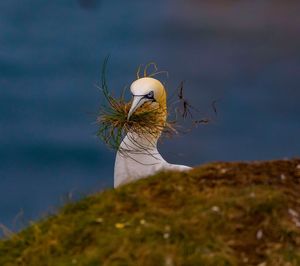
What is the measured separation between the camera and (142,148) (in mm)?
14867

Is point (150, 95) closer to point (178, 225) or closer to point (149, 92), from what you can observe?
point (149, 92)

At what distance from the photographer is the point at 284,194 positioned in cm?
870

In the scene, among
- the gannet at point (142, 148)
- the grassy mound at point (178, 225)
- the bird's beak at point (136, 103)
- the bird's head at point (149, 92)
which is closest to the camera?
the grassy mound at point (178, 225)

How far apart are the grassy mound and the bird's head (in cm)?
518

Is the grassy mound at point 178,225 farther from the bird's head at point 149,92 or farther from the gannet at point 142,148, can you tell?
the gannet at point 142,148

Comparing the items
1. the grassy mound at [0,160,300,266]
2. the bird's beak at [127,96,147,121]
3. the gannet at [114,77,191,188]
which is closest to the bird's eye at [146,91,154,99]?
the gannet at [114,77,191,188]

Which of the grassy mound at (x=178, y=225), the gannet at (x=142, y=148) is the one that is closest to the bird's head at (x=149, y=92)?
the gannet at (x=142, y=148)

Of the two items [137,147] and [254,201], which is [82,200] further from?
[137,147]

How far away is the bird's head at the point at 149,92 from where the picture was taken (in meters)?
14.3

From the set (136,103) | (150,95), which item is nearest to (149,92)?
(150,95)

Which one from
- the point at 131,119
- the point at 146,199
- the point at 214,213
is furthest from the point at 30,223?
the point at 131,119

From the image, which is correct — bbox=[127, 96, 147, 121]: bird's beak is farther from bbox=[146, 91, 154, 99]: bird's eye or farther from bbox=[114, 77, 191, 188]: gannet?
bbox=[146, 91, 154, 99]: bird's eye

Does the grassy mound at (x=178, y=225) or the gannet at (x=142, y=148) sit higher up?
the gannet at (x=142, y=148)

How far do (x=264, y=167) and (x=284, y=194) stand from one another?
71cm
